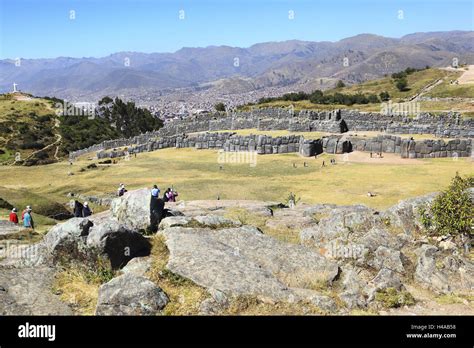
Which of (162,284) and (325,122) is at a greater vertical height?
(325,122)

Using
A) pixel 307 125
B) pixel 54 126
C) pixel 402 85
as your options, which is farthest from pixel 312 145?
pixel 54 126

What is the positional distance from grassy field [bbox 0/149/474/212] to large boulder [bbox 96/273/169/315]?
23036 mm

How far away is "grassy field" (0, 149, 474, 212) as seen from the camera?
36031 millimetres

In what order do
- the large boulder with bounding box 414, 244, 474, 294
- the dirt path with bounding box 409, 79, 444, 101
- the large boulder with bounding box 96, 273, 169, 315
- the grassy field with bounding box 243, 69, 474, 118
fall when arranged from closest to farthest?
the large boulder with bounding box 96, 273, 169, 315, the large boulder with bounding box 414, 244, 474, 294, the grassy field with bounding box 243, 69, 474, 118, the dirt path with bounding box 409, 79, 444, 101

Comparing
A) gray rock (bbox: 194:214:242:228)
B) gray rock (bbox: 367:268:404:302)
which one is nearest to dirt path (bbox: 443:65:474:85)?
gray rock (bbox: 194:214:242:228)

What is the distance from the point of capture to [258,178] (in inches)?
1705

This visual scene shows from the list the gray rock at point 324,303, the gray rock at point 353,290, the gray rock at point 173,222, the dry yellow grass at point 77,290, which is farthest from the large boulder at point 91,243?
the gray rock at point 353,290

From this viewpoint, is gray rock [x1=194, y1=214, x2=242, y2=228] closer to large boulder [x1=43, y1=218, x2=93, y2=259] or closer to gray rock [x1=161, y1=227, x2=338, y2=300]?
gray rock [x1=161, y1=227, x2=338, y2=300]

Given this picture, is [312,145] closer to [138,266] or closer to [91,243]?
[138,266]

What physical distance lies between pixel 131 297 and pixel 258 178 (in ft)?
109
